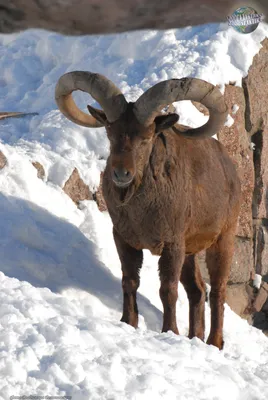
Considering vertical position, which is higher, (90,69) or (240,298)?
(90,69)

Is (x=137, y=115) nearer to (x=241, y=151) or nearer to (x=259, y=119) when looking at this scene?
(x=241, y=151)

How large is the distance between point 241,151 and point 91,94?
4560mm

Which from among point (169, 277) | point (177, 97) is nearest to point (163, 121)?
point (177, 97)

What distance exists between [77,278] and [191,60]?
443cm

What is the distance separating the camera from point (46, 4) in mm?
739

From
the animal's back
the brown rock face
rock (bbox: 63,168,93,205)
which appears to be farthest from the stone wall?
the brown rock face

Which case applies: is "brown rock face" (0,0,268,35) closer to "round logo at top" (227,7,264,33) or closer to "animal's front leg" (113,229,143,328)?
"round logo at top" (227,7,264,33)

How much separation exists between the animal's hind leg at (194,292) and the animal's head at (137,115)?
1.88m

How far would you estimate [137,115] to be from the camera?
606 cm

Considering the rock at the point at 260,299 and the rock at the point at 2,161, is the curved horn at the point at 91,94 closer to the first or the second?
the rock at the point at 2,161

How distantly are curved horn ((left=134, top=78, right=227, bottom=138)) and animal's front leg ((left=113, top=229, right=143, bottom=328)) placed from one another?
1.27 meters

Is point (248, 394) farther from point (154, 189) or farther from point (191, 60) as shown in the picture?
point (191, 60)

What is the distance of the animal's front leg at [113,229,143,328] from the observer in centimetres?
666

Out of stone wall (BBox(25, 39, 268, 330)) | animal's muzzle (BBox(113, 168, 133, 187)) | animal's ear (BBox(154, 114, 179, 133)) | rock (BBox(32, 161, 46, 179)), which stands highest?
→ animal's ear (BBox(154, 114, 179, 133))
